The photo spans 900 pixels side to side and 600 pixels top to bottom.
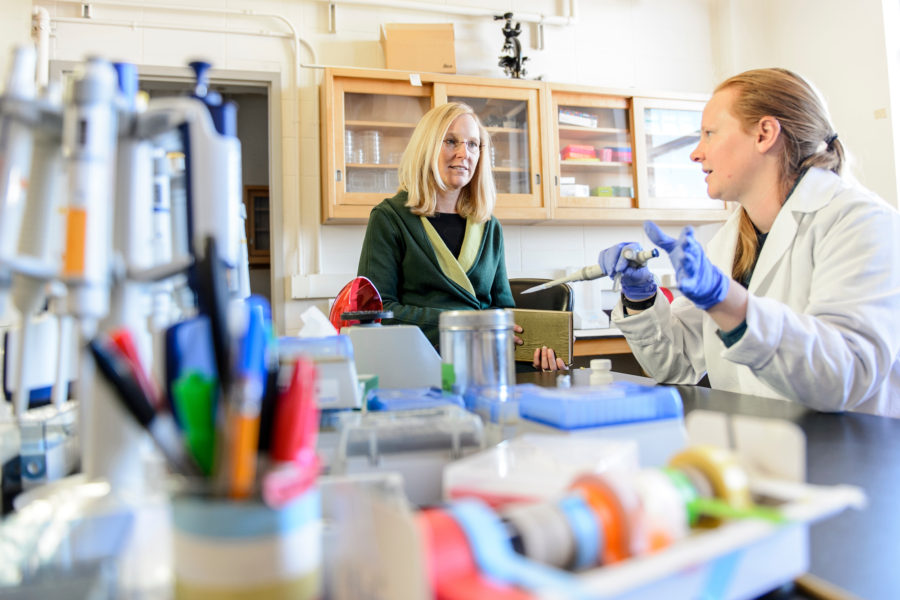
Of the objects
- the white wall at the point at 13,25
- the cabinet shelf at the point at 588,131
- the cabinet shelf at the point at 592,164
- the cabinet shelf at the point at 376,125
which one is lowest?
the cabinet shelf at the point at 592,164

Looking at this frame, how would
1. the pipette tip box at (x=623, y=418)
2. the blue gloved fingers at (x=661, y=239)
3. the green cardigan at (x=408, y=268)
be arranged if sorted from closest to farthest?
the pipette tip box at (x=623, y=418), the blue gloved fingers at (x=661, y=239), the green cardigan at (x=408, y=268)

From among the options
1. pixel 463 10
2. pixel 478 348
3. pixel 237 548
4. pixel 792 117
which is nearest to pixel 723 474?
Answer: pixel 237 548

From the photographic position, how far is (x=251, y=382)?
26 centimetres

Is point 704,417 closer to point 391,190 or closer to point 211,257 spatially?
point 211,257

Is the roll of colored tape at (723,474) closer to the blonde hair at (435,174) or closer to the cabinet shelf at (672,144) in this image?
the blonde hair at (435,174)

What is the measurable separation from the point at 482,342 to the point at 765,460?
411 millimetres

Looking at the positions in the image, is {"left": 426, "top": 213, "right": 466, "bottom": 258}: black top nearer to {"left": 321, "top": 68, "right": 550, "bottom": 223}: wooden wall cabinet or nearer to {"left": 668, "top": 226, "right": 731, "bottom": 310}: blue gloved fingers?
{"left": 321, "top": 68, "right": 550, "bottom": 223}: wooden wall cabinet

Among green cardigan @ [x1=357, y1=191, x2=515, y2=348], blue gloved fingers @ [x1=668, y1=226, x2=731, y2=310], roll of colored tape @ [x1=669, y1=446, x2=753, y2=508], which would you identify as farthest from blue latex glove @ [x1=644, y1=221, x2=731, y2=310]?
green cardigan @ [x1=357, y1=191, x2=515, y2=348]

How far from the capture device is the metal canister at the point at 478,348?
75cm

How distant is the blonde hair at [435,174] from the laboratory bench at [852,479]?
1.02 m

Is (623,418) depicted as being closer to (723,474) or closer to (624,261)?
(723,474)

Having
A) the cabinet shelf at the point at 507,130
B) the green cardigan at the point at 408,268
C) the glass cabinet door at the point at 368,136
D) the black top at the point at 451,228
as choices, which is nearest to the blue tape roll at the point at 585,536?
the green cardigan at the point at 408,268

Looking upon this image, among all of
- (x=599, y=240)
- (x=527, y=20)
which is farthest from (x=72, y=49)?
(x=599, y=240)

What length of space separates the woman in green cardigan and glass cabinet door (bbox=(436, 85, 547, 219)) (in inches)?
37.9
